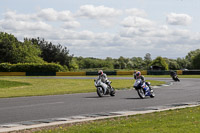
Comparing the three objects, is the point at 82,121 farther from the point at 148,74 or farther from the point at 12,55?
the point at 12,55

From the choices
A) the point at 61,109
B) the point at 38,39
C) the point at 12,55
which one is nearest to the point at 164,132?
the point at 61,109

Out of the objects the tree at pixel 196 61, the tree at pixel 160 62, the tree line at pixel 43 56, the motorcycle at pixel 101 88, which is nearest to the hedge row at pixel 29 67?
the tree line at pixel 43 56

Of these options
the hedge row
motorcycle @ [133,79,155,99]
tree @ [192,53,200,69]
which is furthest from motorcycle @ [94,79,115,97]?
tree @ [192,53,200,69]

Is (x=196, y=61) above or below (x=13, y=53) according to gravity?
below

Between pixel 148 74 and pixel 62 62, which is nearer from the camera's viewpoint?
pixel 148 74

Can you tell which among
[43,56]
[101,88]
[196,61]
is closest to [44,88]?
[101,88]

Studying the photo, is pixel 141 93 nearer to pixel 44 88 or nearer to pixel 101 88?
pixel 101 88

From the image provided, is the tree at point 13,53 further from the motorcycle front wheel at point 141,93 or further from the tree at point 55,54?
the motorcycle front wheel at point 141,93

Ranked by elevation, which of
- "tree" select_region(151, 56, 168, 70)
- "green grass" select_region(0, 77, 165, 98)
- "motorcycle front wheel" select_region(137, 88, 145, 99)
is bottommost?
"green grass" select_region(0, 77, 165, 98)

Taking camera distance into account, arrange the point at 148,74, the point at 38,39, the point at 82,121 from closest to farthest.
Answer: the point at 82,121, the point at 148,74, the point at 38,39

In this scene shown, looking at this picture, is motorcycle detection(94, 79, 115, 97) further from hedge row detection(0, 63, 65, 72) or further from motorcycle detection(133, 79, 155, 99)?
hedge row detection(0, 63, 65, 72)

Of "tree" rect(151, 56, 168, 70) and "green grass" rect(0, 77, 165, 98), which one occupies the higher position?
"tree" rect(151, 56, 168, 70)

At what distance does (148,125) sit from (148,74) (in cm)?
5578

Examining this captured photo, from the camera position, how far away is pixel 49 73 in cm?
6538
